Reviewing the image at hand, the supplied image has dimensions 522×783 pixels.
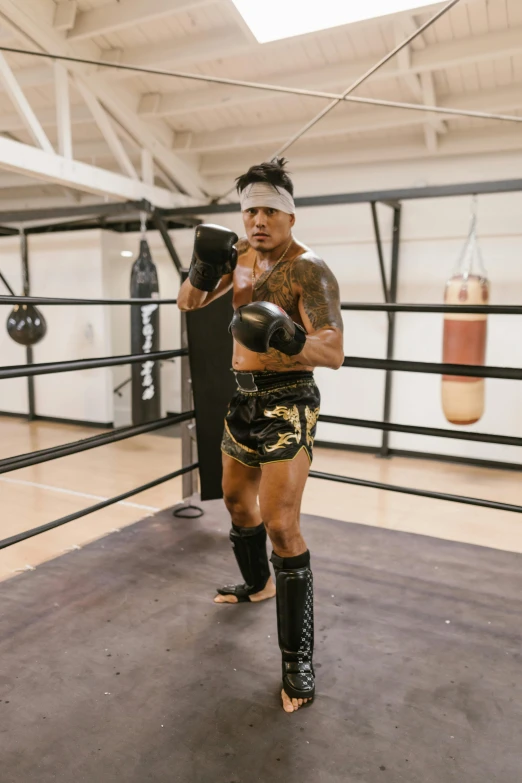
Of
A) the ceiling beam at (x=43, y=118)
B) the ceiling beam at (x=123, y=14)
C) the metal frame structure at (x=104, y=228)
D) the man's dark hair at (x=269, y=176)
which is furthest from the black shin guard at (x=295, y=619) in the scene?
the ceiling beam at (x=43, y=118)

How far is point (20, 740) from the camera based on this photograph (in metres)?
1.36

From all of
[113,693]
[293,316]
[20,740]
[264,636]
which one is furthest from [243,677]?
[293,316]

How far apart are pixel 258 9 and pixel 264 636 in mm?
3420

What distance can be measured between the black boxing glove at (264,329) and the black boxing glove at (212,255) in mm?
282

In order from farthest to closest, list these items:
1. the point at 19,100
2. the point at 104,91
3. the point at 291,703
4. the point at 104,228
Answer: the point at 104,228
the point at 104,91
the point at 19,100
the point at 291,703

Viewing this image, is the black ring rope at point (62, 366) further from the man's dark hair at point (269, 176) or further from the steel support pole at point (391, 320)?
the steel support pole at point (391, 320)

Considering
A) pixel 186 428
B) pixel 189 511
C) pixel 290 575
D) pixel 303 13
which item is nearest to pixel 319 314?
pixel 290 575

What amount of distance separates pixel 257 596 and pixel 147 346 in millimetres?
3520

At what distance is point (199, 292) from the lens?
182 centimetres

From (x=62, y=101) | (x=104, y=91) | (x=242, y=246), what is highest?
(x=104, y=91)

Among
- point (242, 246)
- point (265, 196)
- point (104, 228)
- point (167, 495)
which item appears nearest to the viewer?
point (265, 196)

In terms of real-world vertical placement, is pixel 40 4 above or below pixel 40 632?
above

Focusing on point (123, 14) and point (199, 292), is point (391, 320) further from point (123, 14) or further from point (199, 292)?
point (199, 292)

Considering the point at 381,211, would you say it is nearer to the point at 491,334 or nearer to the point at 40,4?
the point at 491,334
